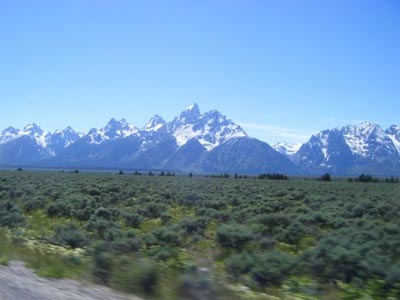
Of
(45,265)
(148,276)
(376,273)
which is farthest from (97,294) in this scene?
(376,273)

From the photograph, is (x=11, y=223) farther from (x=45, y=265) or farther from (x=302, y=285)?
(x=302, y=285)

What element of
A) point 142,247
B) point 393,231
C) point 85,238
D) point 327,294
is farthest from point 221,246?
point 327,294

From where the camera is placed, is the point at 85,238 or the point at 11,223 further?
the point at 11,223

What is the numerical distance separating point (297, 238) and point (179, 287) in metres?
9.54

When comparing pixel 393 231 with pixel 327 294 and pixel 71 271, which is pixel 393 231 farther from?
pixel 71 271

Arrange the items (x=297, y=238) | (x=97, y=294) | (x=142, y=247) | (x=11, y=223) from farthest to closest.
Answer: (x=11, y=223) → (x=297, y=238) → (x=142, y=247) → (x=97, y=294)

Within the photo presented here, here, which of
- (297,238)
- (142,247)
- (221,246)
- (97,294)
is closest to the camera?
(97,294)

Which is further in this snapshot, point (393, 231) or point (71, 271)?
point (393, 231)

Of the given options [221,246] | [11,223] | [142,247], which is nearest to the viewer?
[142,247]

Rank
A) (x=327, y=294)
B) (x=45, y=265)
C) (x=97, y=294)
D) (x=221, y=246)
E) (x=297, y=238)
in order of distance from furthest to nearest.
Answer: (x=297, y=238) → (x=221, y=246) → (x=45, y=265) → (x=327, y=294) → (x=97, y=294)

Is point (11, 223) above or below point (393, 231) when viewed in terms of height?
below

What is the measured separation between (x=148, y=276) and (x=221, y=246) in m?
7.54

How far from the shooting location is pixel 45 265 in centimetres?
934

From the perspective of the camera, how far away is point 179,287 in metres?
7.69
